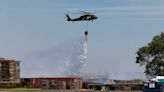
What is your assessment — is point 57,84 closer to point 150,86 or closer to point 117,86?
point 117,86

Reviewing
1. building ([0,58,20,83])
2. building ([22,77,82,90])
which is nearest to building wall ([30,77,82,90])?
building ([22,77,82,90])

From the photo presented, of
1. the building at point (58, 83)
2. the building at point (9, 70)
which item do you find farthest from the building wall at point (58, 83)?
the building at point (9, 70)

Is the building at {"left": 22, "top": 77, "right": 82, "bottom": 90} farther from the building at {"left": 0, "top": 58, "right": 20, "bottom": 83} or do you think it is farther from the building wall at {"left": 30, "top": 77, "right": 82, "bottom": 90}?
the building at {"left": 0, "top": 58, "right": 20, "bottom": 83}

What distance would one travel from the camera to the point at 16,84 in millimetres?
146250

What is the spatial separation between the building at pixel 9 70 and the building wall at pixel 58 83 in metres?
23.5

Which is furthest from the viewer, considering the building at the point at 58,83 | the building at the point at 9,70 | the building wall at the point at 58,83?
the building at the point at 9,70

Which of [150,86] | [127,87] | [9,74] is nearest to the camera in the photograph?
[150,86]

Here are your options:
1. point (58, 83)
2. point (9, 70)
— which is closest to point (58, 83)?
point (58, 83)

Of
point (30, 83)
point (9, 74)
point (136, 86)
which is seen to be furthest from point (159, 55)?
point (9, 74)

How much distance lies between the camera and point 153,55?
13988cm

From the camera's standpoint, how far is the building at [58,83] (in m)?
135

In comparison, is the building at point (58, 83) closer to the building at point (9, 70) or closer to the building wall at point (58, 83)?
the building wall at point (58, 83)

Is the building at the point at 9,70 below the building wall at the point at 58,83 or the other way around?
the other way around

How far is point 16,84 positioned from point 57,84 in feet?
46.1
